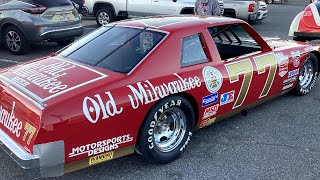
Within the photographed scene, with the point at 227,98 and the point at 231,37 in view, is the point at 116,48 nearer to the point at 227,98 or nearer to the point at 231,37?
the point at 227,98

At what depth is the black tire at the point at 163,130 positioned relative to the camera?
121 inches

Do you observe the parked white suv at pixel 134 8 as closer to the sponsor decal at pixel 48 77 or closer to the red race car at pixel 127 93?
the red race car at pixel 127 93

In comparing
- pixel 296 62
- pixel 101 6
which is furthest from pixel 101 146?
pixel 101 6

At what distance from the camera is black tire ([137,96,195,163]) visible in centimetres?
309

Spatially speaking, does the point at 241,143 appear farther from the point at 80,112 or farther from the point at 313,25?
the point at 313,25

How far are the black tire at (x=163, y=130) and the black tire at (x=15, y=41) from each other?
542cm

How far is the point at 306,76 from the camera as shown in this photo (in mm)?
5441

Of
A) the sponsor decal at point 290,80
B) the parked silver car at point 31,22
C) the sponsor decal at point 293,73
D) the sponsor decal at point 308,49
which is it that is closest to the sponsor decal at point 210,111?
the sponsor decal at point 290,80

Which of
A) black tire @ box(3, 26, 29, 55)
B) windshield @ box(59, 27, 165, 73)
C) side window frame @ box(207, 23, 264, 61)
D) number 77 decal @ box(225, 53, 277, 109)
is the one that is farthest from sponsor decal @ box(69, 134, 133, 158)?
black tire @ box(3, 26, 29, 55)

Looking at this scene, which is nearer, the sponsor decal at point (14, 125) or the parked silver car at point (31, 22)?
the sponsor decal at point (14, 125)

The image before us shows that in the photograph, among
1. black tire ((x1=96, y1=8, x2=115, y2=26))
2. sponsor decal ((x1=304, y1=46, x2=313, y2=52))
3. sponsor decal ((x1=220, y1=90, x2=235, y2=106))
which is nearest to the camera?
sponsor decal ((x1=220, y1=90, x2=235, y2=106))

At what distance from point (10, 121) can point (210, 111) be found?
1.96m

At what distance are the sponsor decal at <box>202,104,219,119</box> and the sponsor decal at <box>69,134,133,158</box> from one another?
976 millimetres

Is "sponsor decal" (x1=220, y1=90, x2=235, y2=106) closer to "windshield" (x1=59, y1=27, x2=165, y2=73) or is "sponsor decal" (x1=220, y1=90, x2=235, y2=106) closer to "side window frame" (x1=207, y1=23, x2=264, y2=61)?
"side window frame" (x1=207, y1=23, x2=264, y2=61)
